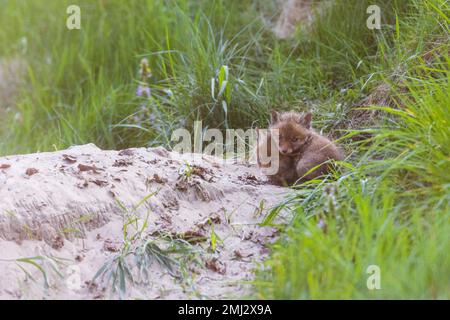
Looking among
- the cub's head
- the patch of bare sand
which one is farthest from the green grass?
the cub's head

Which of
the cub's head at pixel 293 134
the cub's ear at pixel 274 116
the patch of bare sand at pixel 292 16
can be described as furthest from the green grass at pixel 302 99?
the cub's ear at pixel 274 116

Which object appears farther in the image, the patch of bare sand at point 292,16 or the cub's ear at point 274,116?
the patch of bare sand at point 292,16

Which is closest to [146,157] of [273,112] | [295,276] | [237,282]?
[273,112]

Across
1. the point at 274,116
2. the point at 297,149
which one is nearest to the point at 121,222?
the point at 297,149

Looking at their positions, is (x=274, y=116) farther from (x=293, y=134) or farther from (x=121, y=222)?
(x=121, y=222)

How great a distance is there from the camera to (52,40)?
837cm

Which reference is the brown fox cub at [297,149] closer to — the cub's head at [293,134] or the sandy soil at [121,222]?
the cub's head at [293,134]

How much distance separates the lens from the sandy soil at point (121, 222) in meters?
3.88

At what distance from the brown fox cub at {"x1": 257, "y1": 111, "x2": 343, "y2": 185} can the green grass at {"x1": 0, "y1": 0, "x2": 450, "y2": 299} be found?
0.18 metres

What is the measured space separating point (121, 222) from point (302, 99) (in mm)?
2540

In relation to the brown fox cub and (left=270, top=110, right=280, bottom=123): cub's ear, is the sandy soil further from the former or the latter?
(left=270, top=110, right=280, bottom=123): cub's ear

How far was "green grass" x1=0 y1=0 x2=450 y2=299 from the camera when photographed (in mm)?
3480

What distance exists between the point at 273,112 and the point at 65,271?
7.14 feet

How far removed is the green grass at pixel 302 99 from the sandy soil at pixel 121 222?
1.30 ft
